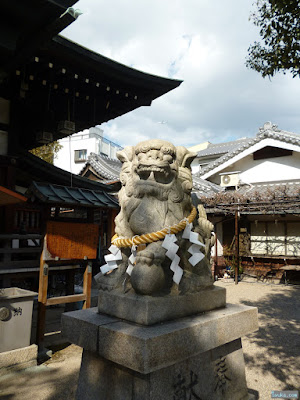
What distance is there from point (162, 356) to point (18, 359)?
350cm

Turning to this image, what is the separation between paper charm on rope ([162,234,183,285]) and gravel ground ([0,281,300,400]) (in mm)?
2421

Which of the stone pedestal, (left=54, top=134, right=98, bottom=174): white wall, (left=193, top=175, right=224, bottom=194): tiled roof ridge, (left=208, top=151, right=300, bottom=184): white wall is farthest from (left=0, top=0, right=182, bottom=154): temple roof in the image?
(left=54, top=134, right=98, bottom=174): white wall

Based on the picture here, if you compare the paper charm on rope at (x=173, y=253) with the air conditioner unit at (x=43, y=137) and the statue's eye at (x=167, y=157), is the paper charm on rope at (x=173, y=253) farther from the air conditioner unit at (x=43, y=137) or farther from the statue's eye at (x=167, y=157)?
the air conditioner unit at (x=43, y=137)

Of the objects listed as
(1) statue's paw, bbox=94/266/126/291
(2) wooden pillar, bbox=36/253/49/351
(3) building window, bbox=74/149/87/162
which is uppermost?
(3) building window, bbox=74/149/87/162

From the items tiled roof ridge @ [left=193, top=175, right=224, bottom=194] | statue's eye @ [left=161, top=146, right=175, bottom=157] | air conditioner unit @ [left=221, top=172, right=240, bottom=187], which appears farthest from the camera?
tiled roof ridge @ [left=193, top=175, right=224, bottom=194]

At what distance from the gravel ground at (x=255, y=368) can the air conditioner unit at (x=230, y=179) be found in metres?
8.24

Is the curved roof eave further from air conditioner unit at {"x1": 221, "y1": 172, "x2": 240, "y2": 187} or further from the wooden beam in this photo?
air conditioner unit at {"x1": 221, "y1": 172, "x2": 240, "y2": 187}

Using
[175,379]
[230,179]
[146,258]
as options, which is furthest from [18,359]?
[230,179]

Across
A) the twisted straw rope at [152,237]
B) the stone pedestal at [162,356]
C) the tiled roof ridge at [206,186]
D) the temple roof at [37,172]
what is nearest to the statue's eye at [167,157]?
the twisted straw rope at [152,237]

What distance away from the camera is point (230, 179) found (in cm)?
1524

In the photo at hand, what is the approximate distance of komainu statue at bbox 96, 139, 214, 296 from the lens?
2.66 m

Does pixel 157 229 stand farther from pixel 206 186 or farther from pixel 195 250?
pixel 206 186

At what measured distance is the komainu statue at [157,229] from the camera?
8.71 feet

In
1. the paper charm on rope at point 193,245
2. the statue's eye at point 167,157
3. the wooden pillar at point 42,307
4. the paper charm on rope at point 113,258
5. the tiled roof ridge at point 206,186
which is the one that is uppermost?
the tiled roof ridge at point 206,186
